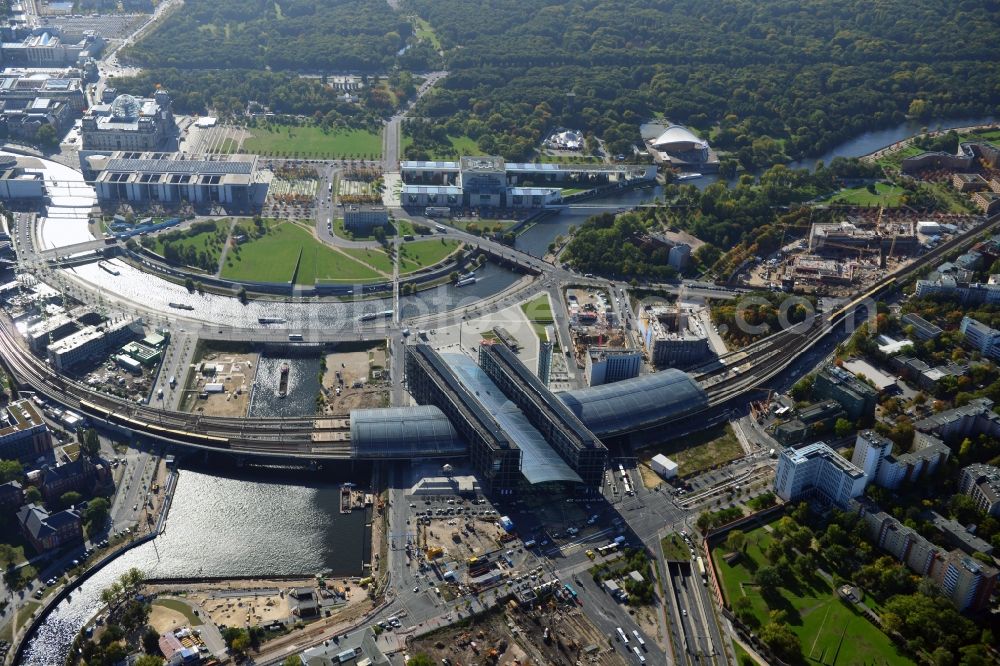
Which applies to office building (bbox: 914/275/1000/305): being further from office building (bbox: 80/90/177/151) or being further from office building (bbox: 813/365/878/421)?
office building (bbox: 80/90/177/151)

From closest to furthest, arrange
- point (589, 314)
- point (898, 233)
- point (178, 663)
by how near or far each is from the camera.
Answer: point (178, 663), point (589, 314), point (898, 233)

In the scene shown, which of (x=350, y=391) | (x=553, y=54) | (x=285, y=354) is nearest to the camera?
(x=350, y=391)

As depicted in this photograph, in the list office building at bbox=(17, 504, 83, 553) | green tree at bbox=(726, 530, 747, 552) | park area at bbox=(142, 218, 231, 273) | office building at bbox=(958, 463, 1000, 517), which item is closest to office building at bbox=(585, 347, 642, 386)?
green tree at bbox=(726, 530, 747, 552)

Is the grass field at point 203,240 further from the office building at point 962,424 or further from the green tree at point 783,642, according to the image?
the office building at point 962,424

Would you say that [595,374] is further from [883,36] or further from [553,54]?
[883,36]

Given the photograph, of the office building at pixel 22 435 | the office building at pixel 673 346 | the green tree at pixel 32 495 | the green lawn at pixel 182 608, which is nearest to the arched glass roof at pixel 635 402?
the office building at pixel 673 346

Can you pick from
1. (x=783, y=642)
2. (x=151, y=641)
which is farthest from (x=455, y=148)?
(x=783, y=642)

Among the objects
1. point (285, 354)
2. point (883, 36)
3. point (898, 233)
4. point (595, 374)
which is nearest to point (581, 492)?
point (595, 374)
